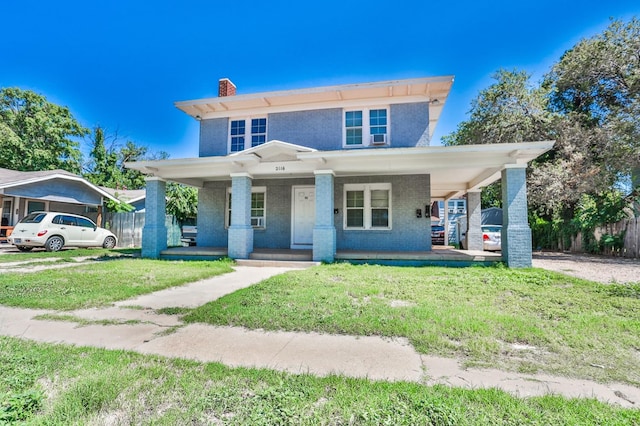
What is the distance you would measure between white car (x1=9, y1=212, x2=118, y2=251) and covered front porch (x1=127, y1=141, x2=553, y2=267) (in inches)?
219

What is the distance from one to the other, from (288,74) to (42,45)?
37.6 feet

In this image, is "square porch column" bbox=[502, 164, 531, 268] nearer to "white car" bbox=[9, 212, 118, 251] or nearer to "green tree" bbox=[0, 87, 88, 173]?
"white car" bbox=[9, 212, 118, 251]

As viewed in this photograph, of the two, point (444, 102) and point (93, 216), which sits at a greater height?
point (444, 102)

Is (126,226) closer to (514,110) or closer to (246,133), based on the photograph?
(246,133)

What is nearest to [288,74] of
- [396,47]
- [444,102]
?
[396,47]

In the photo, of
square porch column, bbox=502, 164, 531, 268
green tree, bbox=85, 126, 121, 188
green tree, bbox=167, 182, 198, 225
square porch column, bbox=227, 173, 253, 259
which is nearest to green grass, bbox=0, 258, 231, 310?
square porch column, bbox=227, 173, 253, 259

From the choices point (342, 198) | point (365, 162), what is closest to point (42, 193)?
point (342, 198)

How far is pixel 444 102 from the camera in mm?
12133

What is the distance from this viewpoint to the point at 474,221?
13.6 metres

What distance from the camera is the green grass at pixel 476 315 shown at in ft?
10.6

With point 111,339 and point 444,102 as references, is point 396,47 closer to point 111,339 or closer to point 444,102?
point 444,102

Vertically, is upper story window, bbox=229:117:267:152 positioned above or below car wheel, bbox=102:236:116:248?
above

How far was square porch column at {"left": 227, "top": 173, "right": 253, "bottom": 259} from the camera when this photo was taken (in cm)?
1044

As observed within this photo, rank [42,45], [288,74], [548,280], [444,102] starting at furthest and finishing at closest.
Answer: [42,45] → [288,74] → [444,102] → [548,280]
